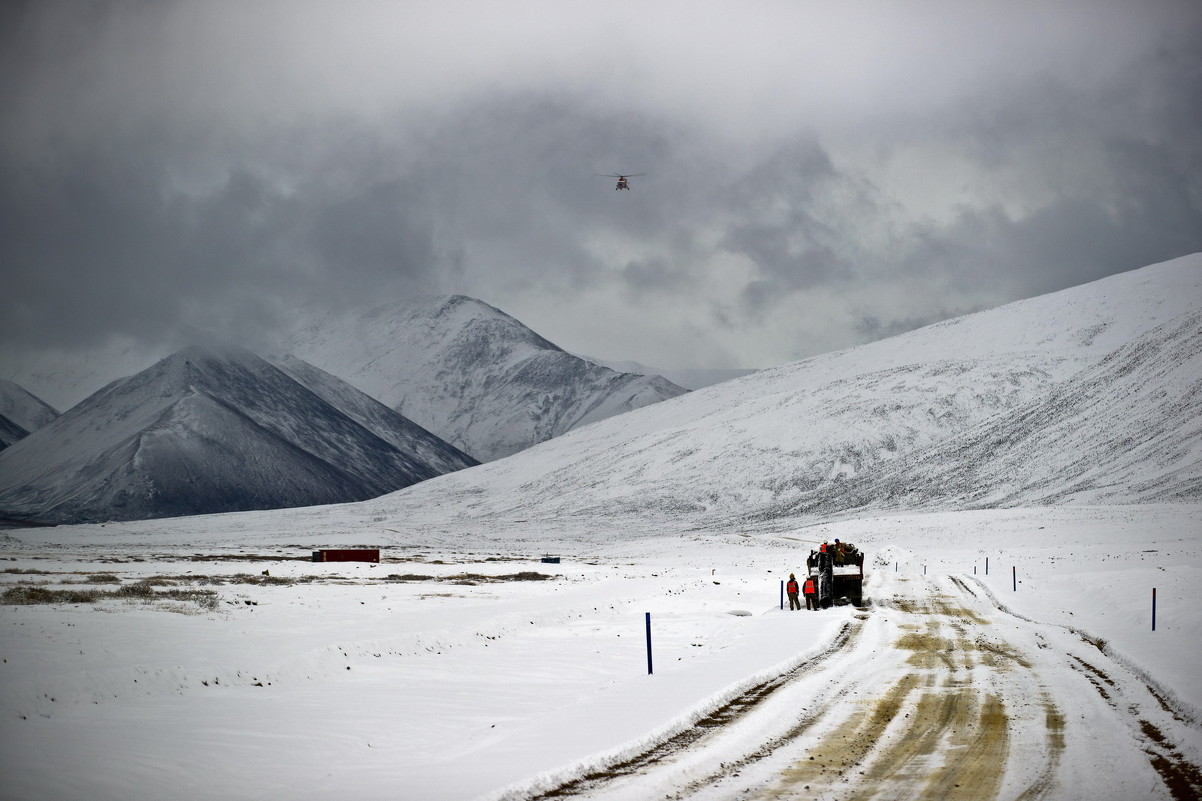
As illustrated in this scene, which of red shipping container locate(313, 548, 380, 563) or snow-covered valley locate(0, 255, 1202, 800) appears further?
red shipping container locate(313, 548, 380, 563)

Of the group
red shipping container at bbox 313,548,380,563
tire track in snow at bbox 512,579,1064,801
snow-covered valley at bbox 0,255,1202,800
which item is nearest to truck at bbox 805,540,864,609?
snow-covered valley at bbox 0,255,1202,800

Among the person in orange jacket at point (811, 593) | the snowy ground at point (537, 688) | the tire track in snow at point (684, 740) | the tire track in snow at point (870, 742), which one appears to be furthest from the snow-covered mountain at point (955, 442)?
the tire track in snow at point (684, 740)

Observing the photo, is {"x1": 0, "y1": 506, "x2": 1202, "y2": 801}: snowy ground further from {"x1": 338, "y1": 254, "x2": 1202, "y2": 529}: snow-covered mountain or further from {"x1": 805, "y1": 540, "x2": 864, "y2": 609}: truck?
{"x1": 338, "y1": 254, "x2": 1202, "y2": 529}: snow-covered mountain

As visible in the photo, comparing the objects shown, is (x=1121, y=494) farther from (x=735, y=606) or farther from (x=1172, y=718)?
(x=1172, y=718)

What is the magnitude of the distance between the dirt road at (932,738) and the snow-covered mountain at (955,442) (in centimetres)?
10299

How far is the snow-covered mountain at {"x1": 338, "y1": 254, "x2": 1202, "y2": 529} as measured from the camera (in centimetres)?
13100

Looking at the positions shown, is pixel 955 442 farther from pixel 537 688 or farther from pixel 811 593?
pixel 537 688

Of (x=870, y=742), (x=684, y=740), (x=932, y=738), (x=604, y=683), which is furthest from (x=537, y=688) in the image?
(x=932, y=738)

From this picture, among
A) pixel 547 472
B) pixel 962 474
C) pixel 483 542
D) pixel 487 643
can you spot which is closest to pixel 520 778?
pixel 487 643

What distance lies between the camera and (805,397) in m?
198

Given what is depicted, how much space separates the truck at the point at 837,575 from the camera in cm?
3406

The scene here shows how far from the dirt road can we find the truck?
1254 centimetres

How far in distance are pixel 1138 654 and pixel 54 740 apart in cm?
2130

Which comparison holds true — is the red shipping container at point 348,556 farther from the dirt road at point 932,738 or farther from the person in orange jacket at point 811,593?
the dirt road at point 932,738
